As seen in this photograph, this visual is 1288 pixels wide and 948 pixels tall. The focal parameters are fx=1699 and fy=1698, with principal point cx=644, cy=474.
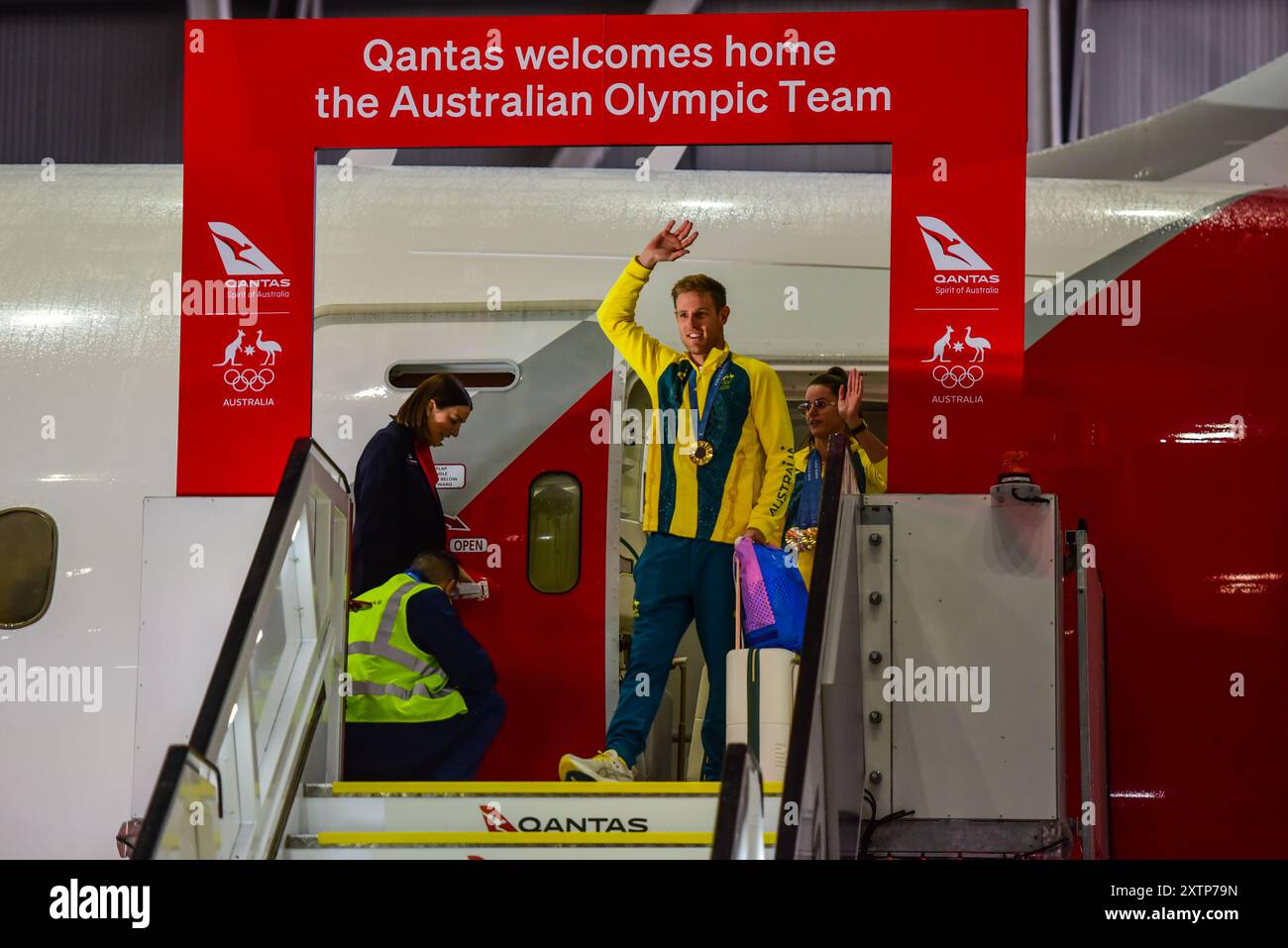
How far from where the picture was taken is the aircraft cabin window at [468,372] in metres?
7.81

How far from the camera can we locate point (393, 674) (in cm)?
693

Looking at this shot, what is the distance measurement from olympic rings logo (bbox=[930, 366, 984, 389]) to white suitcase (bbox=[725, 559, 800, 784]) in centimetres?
137

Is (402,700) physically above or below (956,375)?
below

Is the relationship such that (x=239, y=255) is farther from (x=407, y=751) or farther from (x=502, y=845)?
(x=502, y=845)

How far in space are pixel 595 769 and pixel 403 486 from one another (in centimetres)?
158

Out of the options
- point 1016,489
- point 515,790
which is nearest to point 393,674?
point 515,790

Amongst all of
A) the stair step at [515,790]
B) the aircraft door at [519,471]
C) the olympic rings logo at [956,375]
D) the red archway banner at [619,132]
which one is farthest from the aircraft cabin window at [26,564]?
the olympic rings logo at [956,375]

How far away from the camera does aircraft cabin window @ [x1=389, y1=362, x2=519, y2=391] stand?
781 cm

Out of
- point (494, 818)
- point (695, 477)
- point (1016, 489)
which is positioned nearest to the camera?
point (494, 818)

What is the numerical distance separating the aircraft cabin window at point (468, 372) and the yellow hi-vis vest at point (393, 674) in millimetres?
1237

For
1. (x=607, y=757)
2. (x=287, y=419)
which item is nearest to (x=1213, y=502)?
(x=607, y=757)

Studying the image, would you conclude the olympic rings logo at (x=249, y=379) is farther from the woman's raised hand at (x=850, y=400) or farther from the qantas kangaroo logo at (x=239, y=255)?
the woman's raised hand at (x=850, y=400)
